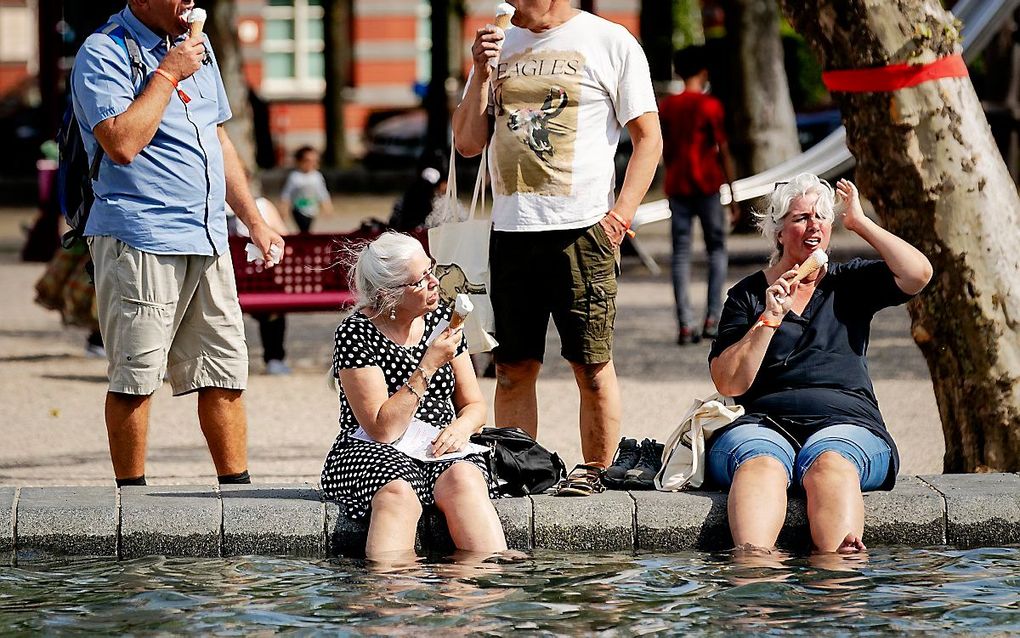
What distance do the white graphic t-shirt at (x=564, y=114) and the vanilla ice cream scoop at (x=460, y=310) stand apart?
2.32ft

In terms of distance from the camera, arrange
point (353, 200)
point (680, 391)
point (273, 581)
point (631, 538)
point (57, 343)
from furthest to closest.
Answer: point (353, 200)
point (57, 343)
point (680, 391)
point (631, 538)
point (273, 581)

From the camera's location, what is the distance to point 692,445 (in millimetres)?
5535

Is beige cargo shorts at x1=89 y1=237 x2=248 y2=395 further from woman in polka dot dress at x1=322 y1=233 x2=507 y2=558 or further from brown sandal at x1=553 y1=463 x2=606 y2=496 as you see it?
brown sandal at x1=553 y1=463 x2=606 y2=496

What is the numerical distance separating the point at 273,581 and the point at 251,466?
7.76ft

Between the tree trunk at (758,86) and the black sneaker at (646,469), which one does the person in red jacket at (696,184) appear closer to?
the black sneaker at (646,469)

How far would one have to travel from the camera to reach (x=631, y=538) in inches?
209

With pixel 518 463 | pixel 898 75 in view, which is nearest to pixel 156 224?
pixel 518 463

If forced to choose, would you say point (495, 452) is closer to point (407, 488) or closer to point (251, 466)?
point (407, 488)

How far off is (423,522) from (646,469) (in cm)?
85

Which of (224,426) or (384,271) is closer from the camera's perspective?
(384,271)

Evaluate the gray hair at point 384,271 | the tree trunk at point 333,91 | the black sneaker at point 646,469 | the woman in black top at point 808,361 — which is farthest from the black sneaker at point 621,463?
the tree trunk at point 333,91

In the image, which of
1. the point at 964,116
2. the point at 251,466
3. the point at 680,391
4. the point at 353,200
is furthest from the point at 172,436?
the point at 353,200

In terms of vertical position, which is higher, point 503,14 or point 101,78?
point 503,14

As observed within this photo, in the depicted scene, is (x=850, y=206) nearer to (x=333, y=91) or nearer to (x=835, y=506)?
(x=835, y=506)
